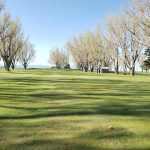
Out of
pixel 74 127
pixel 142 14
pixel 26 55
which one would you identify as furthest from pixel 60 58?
pixel 74 127

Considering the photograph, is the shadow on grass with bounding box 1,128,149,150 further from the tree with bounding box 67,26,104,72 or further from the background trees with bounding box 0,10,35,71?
the tree with bounding box 67,26,104,72

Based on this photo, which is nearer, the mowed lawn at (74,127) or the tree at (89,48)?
the mowed lawn at (74,127)

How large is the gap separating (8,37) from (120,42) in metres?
22.9

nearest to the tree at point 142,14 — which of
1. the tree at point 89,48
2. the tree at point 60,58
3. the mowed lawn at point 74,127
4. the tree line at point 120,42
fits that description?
the tree line at point 120,42

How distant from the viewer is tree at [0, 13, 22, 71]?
2581 inches

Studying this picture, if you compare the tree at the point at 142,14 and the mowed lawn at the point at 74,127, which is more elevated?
the tree at the point at 142,14

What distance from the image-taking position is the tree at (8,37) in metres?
65.6

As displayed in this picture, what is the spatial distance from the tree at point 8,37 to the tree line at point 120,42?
751 inches

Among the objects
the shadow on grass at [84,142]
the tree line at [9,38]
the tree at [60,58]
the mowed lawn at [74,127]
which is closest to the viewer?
the shadow on grass at [84,142]

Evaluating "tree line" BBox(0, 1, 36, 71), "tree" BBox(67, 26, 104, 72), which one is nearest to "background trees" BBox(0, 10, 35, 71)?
"tree line" BBox(0, 1, 36, 71)

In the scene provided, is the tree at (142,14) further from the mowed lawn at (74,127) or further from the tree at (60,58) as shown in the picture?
the tree at (60,58)

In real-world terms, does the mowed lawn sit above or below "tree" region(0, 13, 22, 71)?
below

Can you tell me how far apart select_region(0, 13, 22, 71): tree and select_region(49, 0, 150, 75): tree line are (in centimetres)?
1907

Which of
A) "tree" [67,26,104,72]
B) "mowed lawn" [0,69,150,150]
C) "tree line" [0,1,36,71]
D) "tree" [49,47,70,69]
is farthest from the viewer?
"tree" [49,47,70,69]
